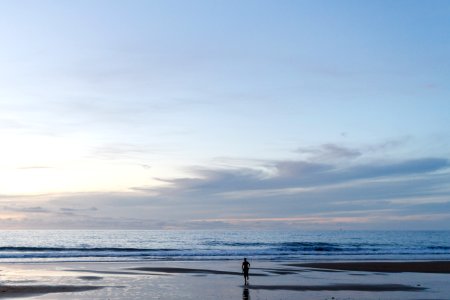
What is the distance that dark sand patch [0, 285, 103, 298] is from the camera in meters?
26.2

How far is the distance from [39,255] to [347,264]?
33715mm

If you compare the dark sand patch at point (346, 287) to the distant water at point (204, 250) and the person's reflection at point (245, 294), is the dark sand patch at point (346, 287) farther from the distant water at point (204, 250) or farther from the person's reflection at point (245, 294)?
the distant water at point (204, 250)

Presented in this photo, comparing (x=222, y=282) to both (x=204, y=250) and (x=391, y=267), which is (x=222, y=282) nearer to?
(x=391, y=267)

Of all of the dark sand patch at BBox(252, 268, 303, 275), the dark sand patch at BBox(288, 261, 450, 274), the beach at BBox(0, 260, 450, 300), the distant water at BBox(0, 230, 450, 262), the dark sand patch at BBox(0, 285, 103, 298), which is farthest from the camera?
the distant water at BBox(0, 230, 450, 262)

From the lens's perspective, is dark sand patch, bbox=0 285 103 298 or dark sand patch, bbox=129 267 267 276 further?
dark sand patch, bbox=129 267 267 276

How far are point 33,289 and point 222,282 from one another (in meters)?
10.9

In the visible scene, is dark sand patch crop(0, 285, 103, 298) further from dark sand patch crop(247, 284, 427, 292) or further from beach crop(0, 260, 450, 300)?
dark sand patch crop(247, 284, 427, 292)

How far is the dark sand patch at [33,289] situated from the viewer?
26219 mm

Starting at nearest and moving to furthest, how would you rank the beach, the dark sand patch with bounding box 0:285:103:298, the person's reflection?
1. the person's reflection
2. the beach
3. the dark sand patch with bounding box 0:285:103:298

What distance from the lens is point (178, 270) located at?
128ft

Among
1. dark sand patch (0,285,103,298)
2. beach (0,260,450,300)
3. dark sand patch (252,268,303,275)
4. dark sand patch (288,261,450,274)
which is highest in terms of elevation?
dark sand patch (288,261,450,274)

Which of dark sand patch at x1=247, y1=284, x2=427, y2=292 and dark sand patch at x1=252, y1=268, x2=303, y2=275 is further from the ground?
dark sand patch at x1=252, y1=268, x2=303, y2=275

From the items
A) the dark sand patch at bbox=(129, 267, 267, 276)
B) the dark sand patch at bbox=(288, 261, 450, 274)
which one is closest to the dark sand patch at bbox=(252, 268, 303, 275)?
the dark sand patch at bbox=(129, 267, 267, 276)

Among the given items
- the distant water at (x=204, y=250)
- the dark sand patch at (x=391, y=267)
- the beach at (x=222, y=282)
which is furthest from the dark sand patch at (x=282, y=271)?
the distant water at (x=204, y=250)
